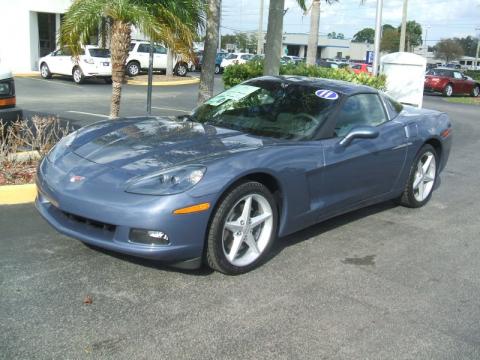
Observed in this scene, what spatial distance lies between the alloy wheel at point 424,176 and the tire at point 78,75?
17.7m

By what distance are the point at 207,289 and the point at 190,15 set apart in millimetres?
4939

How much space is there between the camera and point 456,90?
28500 millimetres

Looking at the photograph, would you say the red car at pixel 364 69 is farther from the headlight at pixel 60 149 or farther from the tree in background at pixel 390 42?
the tree in background at pixel 390 42

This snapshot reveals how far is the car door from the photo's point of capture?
15.6ft

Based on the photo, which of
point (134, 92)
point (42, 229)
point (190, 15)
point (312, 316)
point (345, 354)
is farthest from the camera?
point (134, 92)

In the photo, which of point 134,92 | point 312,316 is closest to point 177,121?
point 312,316

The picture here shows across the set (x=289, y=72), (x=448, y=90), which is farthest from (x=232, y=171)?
(x=448, y=90)

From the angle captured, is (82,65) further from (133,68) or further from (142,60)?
(142,60)

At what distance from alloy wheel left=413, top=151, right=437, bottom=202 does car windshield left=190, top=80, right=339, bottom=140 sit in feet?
5.27

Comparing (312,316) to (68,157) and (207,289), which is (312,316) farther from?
(68,157)

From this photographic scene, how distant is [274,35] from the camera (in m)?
9.98

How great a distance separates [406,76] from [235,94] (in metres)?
9.67

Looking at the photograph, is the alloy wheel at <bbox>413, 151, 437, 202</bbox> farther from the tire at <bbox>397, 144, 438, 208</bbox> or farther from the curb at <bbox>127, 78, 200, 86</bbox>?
the curb at <bbox>127, 78, 200, 86</bbox>

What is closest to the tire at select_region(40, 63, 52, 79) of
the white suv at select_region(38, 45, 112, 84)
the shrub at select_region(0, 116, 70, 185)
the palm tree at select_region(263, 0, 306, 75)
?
the white suv at select_region(38, 45, 112, 84)
